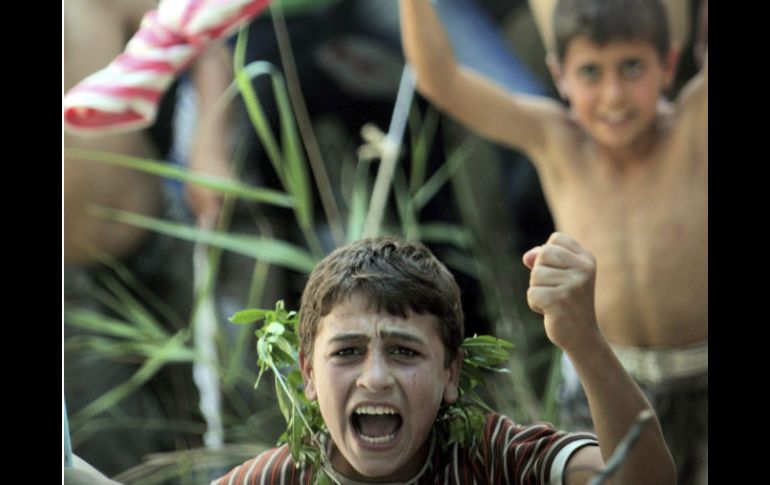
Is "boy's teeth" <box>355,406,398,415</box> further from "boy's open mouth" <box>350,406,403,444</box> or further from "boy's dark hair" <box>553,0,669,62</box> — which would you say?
"boy's dark hair" <box>553,0,669,62</box>

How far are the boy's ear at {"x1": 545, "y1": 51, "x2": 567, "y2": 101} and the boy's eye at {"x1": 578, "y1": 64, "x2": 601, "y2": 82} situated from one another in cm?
5

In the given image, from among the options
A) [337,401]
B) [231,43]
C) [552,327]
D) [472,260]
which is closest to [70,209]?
[231,43]

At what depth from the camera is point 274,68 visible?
6.97 ft

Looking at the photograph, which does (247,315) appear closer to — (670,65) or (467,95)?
(467,95)

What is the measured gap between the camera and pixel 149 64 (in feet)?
7.04

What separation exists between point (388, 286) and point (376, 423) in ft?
0.60

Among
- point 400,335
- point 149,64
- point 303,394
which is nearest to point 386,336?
point 400,335

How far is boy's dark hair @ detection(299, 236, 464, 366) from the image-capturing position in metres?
1.49

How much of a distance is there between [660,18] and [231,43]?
801mm

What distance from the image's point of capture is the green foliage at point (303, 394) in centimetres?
152

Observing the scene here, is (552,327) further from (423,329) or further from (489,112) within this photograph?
(489,112)

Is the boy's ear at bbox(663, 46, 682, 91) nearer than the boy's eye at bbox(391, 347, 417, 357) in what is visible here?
No

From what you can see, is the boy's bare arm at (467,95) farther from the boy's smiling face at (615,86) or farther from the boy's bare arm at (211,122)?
the boy's bare arm at (211,122)

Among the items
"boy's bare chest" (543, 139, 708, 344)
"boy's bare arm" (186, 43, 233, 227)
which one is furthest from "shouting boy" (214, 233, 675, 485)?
"boy's bare arm" (186, 43, 233, 227)
